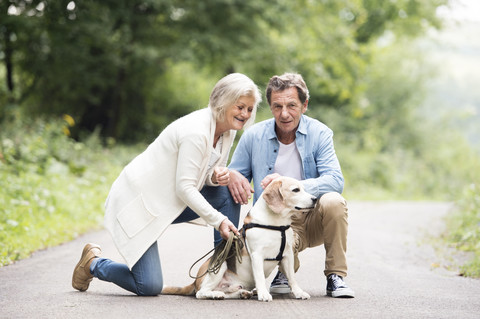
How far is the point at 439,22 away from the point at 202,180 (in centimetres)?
2344

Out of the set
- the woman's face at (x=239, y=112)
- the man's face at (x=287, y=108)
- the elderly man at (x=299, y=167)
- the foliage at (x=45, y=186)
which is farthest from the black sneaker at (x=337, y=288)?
the foliage at (x=45, y=186)

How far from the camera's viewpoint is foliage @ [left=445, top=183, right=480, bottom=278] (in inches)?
272

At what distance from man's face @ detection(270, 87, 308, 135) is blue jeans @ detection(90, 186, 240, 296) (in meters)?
0.74

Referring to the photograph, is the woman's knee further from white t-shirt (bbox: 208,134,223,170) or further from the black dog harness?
white t-shirt (bbox: 208,134,223,170)

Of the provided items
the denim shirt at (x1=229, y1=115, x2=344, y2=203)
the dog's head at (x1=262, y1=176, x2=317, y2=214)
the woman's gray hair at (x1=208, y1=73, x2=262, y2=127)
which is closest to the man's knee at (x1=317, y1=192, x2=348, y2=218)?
the denim shirt at (x1=229, y1=115, x2=344, y2=203)

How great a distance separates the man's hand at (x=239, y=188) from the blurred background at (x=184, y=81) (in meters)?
5.27

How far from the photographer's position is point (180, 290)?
16.8 ft

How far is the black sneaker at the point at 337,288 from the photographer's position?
16.4ft

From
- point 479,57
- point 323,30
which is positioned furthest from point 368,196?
point 479,57

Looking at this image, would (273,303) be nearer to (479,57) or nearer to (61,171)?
(61,171)

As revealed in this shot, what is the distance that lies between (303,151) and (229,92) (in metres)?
0.93

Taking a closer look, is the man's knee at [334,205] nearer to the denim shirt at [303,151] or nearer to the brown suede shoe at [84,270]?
the denim shirt at [303,151]

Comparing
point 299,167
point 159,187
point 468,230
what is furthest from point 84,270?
point 468,230

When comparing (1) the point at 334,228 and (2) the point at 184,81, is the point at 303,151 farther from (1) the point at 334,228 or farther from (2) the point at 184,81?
(2) the point at 184,81
